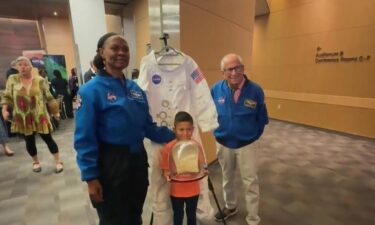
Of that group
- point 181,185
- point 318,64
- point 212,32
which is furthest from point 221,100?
point 318,64

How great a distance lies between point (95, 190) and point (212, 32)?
2.67 meters

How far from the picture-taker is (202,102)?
1.89 metres

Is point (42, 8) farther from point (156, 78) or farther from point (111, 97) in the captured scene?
point (111, 97)

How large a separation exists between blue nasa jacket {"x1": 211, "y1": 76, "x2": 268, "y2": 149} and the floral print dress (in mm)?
2509

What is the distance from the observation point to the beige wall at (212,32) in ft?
9.43

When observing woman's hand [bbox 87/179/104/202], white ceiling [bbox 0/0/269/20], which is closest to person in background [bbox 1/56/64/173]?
woman's hand [bbox 87/179/104/202]

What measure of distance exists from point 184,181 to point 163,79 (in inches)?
30.0

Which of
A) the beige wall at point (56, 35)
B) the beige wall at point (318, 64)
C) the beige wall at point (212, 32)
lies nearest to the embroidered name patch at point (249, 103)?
the beige wall at point (212, 32)

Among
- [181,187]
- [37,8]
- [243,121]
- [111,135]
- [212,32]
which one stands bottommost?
[181,187]

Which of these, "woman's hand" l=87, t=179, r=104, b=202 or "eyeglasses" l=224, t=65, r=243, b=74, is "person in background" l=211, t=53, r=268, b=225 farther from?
"woman's hand" l=87, t=179, r=104, b=202

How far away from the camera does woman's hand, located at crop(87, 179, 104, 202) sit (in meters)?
1.26

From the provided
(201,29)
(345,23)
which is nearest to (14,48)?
(201,29)

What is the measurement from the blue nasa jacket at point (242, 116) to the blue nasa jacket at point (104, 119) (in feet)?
3.12

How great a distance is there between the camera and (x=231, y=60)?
2.00m
